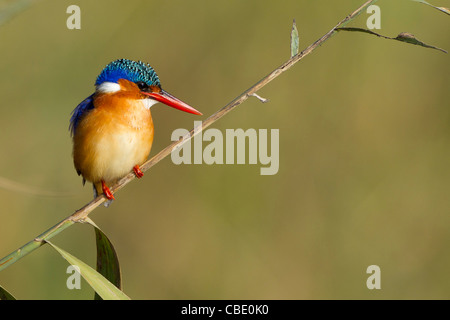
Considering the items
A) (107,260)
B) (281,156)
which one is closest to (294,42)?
(107,260)

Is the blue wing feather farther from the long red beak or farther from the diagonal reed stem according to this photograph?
the diagonal reed stem

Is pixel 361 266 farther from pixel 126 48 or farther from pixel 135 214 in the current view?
pixel 126 48

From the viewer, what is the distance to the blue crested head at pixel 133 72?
2625mm

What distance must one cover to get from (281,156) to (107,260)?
2.22 meters

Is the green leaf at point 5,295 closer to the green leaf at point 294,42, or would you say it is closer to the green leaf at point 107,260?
the green leaf at point 107,260

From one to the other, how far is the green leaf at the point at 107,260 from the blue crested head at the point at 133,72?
42.7 inches

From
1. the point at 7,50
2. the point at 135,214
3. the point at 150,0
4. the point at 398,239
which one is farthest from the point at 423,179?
the point at 7,50

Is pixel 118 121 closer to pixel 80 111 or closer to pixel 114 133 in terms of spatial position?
pixel 114 133

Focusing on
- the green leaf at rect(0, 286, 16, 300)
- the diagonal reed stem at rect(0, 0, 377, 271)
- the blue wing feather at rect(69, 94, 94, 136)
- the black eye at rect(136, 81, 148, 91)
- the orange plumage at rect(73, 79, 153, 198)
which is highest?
the black eye at rect(136, 81, 148, 91)

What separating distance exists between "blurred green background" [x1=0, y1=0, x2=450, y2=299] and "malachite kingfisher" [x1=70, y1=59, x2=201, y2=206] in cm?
93

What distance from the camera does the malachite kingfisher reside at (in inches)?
104

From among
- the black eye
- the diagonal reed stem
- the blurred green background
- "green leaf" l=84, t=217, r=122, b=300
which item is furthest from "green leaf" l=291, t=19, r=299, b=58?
the blurred green background

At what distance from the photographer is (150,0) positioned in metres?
3.81

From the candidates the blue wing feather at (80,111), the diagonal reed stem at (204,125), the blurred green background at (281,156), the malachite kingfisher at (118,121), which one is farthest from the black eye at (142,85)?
the blurred green background at (281,156)
